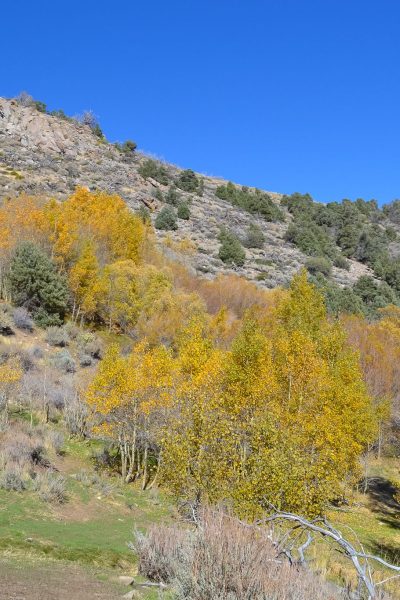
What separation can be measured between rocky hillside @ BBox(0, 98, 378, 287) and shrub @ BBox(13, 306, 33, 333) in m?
27.9

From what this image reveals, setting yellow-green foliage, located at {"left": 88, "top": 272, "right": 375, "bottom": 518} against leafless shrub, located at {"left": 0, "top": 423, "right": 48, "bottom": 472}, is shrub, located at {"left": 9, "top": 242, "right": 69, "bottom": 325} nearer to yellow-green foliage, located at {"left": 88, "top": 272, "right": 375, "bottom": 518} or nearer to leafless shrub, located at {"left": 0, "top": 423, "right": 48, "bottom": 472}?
yellow-green foliage, located at {"left": 88, "top": 272, "right": 375, "bottom": 518}

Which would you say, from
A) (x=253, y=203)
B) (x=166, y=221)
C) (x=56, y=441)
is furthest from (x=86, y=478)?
(x=253, y=203)

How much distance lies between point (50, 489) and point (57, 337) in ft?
71.4

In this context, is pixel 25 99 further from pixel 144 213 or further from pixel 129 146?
pixel 144 213

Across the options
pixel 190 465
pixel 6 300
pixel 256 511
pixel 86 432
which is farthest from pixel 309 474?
pixel 6 300

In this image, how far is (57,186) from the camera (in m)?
78.0

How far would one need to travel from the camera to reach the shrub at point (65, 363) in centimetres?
3381

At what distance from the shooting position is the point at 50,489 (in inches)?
701

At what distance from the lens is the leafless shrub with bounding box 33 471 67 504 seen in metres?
17.6

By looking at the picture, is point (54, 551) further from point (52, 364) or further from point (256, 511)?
point (52, 364)

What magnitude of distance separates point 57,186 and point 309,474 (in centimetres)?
7301

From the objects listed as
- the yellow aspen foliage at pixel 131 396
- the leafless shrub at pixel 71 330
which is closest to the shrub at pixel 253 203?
the leafless shrub at pixel 71 330

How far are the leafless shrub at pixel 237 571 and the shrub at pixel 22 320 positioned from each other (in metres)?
33.6

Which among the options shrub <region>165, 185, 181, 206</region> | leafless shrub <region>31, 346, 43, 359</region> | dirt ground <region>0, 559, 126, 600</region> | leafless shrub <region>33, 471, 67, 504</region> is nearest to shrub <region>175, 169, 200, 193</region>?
shrub <region>165, 185, 181, 206</region>
